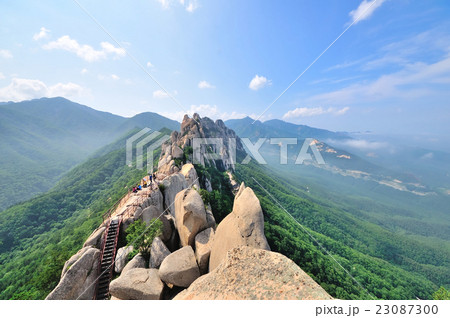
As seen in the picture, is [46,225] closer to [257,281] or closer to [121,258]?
[121,258]

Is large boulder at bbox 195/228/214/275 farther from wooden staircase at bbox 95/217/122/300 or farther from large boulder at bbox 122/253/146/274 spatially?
wooden staircase at bbox 95/217/122/300

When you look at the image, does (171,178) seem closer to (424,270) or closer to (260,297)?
(260,297)

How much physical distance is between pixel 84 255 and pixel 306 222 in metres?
74.4

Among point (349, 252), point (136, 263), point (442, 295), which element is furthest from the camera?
point (349, 252)

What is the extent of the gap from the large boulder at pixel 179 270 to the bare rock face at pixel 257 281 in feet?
8.64

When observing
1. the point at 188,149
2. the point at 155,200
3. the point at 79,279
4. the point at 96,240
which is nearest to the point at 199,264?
the point at 79,279

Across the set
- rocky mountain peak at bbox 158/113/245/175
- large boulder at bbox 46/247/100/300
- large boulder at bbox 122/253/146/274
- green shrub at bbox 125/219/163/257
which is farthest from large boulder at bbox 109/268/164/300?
rocky mountain peak at bbox 158/113/245/175

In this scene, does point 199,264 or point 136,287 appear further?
point 199,264

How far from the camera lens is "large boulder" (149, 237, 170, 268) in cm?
920

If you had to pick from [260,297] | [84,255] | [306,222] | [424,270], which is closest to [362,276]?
[306,222]

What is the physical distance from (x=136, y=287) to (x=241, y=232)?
5.10 metres

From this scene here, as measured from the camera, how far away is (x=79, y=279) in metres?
8.59

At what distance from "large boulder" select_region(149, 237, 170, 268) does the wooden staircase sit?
243 cm
